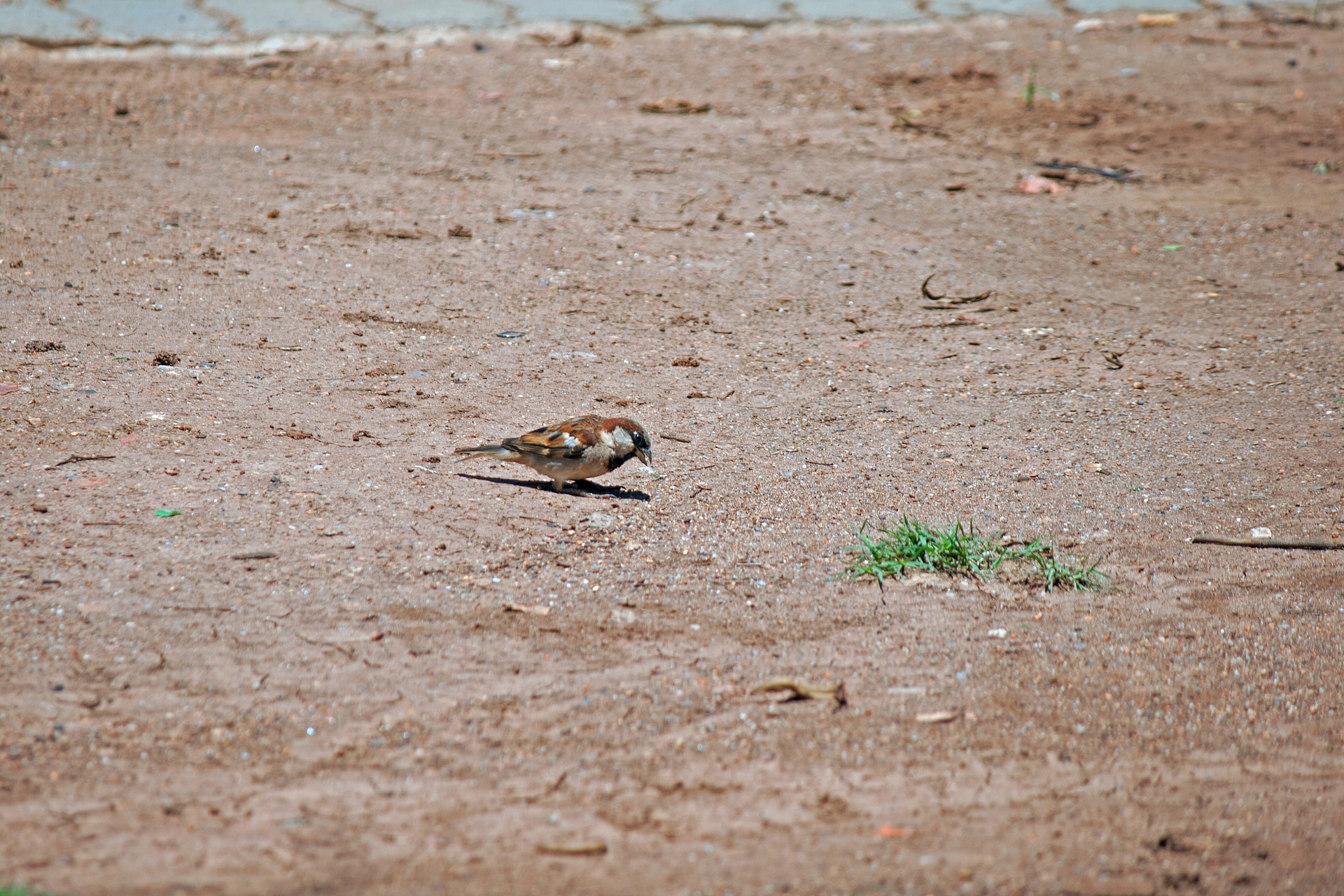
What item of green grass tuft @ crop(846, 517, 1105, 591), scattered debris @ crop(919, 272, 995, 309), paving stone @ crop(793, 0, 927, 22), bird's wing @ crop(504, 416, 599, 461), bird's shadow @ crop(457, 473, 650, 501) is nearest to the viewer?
green grass tuft @ crop(846, 517, 1105, 591)

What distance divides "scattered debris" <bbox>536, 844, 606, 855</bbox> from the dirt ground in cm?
1

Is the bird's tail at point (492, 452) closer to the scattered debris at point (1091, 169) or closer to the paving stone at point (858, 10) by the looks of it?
the scattered debris at point (1091, 169)

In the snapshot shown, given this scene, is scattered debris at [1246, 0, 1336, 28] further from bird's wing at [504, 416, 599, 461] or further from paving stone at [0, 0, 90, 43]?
paving stone at [0, 0, 90, 43]

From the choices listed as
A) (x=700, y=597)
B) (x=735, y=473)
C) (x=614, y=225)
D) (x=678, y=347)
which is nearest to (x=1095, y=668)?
(x=700, y=597)

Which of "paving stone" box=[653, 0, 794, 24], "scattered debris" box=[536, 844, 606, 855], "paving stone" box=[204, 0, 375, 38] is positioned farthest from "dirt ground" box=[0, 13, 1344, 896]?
"paving stone" box=[653, 0, 794, 24]

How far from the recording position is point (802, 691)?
3.44 m

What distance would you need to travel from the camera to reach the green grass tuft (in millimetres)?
4160

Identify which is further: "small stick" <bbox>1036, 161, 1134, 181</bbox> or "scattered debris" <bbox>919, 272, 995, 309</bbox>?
"small stick" <bbox>1036, 161, 1134, 181</bbox>

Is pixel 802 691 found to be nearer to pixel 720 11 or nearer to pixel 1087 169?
pixel 1087 169

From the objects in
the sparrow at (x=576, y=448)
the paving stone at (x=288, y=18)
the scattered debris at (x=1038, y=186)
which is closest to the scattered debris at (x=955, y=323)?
the scattered debris at (x=1038, y=186)

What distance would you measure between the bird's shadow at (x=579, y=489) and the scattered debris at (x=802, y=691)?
1.42 meters

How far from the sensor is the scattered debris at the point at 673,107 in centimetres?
941

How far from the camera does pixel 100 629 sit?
349 cm

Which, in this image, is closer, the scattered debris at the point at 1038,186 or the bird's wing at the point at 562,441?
the bird's wing at the point at 562,441
